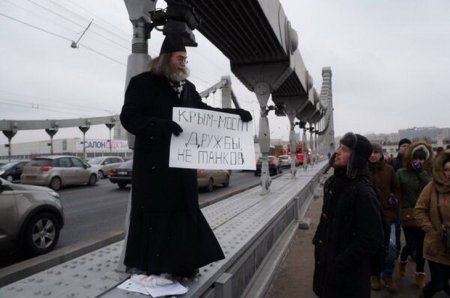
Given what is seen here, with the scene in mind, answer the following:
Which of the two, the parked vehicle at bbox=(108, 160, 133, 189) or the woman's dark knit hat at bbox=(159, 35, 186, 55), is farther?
the parked vehicle at bbox=(108, 160, 133, 189)

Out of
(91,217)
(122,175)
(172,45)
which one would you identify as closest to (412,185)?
(172,45)

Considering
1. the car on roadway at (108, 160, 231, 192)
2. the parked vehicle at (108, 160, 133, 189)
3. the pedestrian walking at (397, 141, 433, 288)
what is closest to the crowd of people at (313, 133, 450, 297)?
the pedestrian walking at (397, 141, 433, 288)

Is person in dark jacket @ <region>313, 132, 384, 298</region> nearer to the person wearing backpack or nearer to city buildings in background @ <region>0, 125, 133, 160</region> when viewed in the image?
the person wearing backpack

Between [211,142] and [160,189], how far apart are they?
55 cm

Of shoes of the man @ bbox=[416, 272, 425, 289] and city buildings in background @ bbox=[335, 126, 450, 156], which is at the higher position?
city buildings in background @ bbox=[335, 126, 450, 156]

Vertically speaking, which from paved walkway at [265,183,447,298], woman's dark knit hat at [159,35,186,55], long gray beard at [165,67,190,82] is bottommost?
paved walkway at [265,183,447,298]

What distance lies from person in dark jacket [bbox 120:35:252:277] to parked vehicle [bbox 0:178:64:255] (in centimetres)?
374

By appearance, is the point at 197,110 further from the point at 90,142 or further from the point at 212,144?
the point at 90,142

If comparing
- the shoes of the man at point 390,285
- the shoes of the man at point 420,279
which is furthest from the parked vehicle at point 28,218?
the shoes of the man at point 420,279

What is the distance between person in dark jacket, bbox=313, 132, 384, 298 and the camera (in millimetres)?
2521

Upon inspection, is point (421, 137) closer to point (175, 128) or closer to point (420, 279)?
point (420, 279)

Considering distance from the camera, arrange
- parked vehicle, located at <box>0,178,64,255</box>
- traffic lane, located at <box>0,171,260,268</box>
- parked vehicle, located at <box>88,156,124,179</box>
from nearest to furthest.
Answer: parked vehicle, located at <box>0,178,64,255</box> < traffic lane, located at <box>0,171,260,268</box> < parked vehicle, located at <box>88,156,124,179</box>

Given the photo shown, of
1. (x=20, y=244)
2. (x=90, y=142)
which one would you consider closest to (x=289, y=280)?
(x=20, y=244)

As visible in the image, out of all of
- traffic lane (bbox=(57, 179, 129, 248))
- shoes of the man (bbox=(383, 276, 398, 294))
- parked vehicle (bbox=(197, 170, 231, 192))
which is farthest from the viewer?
parked vehicle (bbox=(197, 170, 231, 192))
